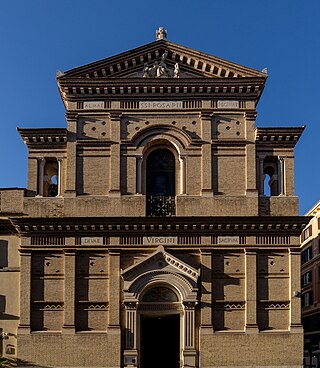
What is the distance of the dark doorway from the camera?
1421 inches

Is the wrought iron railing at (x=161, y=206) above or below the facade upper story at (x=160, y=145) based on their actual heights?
below

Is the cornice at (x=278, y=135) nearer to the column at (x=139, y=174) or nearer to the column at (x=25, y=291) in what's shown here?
the column at (x=139, y=174)

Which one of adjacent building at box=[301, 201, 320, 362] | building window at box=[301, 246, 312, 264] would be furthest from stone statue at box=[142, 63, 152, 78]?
building window at box=[301, 246, 312, 264]

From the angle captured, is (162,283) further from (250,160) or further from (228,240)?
(250,160)

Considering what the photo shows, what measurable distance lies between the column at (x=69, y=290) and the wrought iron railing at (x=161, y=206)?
4.25m

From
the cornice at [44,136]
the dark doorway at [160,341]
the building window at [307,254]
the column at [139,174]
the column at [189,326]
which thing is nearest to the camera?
the column at [189,326]

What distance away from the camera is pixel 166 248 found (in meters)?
33.8

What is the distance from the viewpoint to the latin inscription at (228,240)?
111 ft

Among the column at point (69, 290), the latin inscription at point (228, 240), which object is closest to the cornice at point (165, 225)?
the latin inscription at point (228, 240)

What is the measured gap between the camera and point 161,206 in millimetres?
34688

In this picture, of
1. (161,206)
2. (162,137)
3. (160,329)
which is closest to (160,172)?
(162,137)

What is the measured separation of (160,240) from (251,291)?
4856 millimetres

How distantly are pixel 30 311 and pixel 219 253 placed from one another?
363 inches

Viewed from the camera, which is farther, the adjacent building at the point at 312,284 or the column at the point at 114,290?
the adjacent building at the point at 312,284
